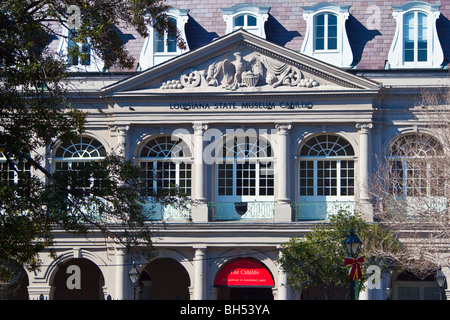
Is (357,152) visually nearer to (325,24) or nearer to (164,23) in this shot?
(325,24)

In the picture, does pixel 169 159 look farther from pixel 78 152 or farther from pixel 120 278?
pixel 120 278

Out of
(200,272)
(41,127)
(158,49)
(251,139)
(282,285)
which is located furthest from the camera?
(158,49)

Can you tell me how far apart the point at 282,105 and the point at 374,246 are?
7.68 m

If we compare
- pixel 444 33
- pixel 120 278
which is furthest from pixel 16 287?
pixel 444 33

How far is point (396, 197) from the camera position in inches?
1388

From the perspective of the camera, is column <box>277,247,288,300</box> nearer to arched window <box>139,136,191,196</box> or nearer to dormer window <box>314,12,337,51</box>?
arched window <box>139,136,191,196</box>

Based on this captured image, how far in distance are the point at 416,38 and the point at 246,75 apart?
277 inches

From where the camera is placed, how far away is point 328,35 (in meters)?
40.3

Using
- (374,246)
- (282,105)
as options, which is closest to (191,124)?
(282,105)

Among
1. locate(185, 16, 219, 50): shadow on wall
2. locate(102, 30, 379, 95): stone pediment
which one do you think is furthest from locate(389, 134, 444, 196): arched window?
locate(185, 16, 219, 50): shadow on wall

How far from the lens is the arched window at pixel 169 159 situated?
40125 millimetres

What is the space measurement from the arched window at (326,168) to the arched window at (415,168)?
185 centimetres

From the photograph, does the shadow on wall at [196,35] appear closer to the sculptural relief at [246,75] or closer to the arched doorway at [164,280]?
the sculptural relief at [246,75]

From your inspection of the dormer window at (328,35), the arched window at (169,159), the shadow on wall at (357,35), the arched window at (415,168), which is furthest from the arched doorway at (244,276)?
the shadow on wall at (357,35)
